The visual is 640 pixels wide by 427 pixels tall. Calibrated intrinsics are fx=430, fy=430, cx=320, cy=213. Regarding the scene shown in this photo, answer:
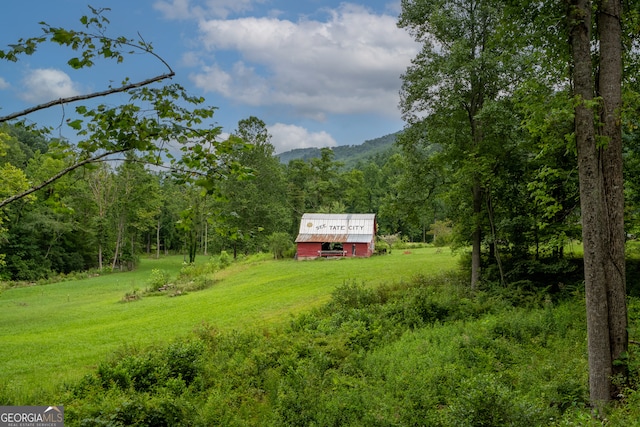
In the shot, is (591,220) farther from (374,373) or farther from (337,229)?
(337,229)

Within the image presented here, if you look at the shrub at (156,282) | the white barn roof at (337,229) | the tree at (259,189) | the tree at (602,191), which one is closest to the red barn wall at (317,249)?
the white barn roof at (337,229)

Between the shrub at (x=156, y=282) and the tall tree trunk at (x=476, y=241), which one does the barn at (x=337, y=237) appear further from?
the tall tree trunk at (x=476, y=241)

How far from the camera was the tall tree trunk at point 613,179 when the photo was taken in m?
6.50

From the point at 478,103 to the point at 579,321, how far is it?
9528mm

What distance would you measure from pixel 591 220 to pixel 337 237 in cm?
3335

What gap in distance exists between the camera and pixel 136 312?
21297mm

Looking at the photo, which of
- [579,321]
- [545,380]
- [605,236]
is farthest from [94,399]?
[579,321]

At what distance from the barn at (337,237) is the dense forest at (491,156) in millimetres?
2883

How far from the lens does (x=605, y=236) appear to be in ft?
21.5

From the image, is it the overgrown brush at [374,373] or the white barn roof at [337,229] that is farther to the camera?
the white barn roof at [337,229]

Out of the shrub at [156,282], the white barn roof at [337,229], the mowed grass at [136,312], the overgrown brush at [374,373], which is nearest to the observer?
the overgrown brush at [374,373]

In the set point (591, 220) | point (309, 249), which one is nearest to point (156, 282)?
point (309, 249)

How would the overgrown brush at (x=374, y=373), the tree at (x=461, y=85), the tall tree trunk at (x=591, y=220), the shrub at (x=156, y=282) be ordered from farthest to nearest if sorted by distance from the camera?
1. the shrub at (x=156, y=282)
2. the tree at (x=461, y=85)
3. the overgrown brush at (x=374, y=373)
4. the tall tree trunk at (x=591, y=220)

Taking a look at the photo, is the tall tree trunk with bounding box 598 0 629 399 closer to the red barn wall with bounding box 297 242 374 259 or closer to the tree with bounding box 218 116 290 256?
the red barn wall with bounding box 297 242 374 259
